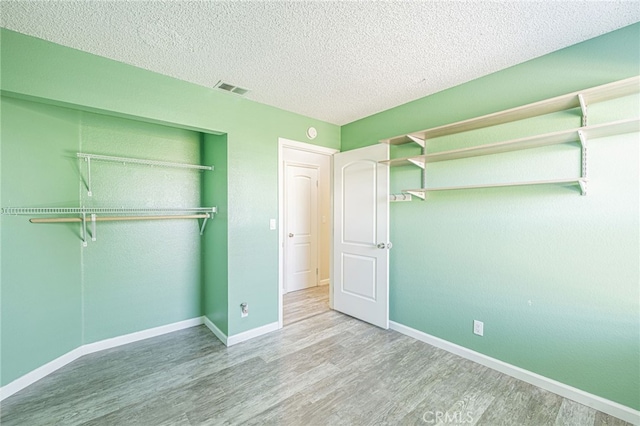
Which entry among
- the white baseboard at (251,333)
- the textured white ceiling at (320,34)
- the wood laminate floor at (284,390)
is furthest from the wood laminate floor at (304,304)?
the textured white ceiling at (320,34)

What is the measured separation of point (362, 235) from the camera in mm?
3209

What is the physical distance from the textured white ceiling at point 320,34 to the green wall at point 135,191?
0.18 meters

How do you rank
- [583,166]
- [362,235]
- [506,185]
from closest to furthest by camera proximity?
[583,166], [506,185], [362,235]

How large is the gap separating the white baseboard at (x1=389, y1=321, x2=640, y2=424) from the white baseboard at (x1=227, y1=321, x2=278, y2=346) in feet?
5.07

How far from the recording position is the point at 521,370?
2.12m

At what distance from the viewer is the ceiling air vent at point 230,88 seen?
7.98ft

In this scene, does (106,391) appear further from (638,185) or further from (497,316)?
(638,185)

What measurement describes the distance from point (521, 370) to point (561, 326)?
1.60 feet

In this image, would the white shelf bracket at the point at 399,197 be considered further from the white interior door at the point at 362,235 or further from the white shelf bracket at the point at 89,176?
the white shelf bracket at the point at 89,176

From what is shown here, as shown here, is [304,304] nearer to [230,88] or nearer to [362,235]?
[362,235]

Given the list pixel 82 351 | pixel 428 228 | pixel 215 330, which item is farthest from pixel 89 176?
pixel 428 228

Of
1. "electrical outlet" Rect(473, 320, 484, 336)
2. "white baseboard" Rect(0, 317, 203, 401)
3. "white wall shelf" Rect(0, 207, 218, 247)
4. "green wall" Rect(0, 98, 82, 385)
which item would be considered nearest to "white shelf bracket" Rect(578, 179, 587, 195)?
"electrical outlet" Rect(473, 320, 484, 336)

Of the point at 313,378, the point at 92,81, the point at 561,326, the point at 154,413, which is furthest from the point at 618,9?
the point at 154,413

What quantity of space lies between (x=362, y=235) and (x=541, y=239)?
5.49 feet
